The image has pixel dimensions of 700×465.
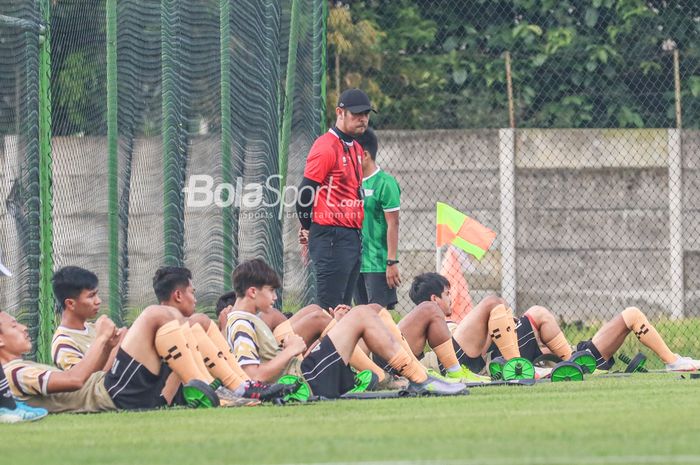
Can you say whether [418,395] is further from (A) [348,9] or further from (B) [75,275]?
(A) [348,9]

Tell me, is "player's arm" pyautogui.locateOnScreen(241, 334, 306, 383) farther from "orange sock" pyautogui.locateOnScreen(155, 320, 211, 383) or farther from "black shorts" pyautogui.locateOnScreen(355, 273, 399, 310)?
"black shorts" pyautogui.locateOnScreen(355, 273, 399, 310)

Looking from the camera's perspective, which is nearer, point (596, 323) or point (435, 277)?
point (435, 277)

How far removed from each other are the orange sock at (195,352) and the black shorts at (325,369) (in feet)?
2.37

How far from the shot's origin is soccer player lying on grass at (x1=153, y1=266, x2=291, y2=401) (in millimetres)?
8656

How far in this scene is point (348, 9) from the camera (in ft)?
55.3

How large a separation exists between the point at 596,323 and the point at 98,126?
20.2 feet

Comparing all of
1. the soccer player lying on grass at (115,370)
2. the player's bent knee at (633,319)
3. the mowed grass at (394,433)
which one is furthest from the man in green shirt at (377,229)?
the soccer player lying on grass at (115,370)

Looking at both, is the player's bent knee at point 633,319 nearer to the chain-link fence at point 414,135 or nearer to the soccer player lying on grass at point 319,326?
the soccer player lying on grass at point 319,326

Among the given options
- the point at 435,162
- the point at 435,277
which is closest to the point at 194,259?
the point at 435,277

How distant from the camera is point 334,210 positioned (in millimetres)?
10555

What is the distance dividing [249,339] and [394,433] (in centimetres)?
232

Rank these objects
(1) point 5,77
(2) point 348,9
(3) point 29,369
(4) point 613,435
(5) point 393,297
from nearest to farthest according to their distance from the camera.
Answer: (4) point 613,435 < (3) point 29,369 < (1) point 5,77 < (5) point 393,297 < (2) point 348,9

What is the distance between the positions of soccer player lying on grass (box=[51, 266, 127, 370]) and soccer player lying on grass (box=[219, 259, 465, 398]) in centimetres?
87

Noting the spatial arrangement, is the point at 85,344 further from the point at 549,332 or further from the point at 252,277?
the point at 549,332
